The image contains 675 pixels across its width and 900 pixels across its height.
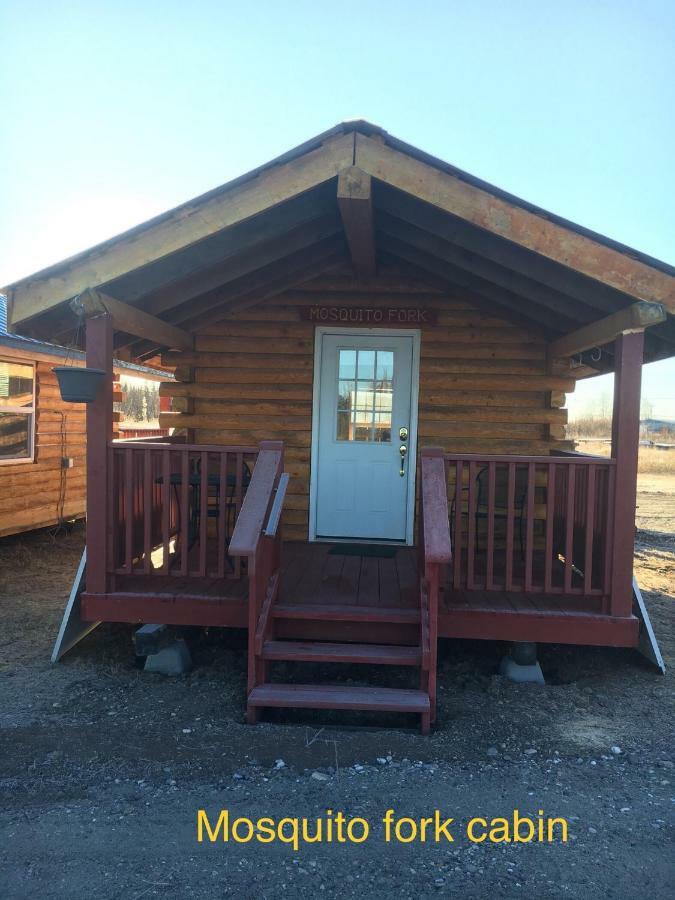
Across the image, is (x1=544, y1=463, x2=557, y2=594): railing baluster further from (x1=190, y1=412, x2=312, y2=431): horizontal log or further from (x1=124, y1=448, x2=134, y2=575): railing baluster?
(x1=124, y1=448, x2=134, y2=575): railing baluster

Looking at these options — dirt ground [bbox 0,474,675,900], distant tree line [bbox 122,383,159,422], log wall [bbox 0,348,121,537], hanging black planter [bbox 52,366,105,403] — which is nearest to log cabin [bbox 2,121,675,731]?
hanging black planter [bbox 52,366,105,403]

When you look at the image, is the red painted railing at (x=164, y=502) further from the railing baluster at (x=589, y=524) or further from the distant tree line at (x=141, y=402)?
the distant tree line at (x=141, y=402)

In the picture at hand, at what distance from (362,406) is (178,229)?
259 cm

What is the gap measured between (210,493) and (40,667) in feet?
7.13

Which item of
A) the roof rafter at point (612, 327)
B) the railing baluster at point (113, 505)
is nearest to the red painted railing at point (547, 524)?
the roof rafter at point (612, 327)

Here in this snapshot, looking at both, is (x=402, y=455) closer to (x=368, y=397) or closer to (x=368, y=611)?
(x=368, y=397)

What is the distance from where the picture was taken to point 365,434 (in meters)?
6.39

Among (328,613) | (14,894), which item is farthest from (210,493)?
(14,894)

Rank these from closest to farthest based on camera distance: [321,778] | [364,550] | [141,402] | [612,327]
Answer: [321,778], [612,327], [364,550], [141,402]

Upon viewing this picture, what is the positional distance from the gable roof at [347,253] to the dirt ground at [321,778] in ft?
8.35

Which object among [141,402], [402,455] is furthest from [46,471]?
[141,402]

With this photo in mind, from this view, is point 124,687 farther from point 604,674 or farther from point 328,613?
point 604,674

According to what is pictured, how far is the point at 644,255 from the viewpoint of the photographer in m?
4.17

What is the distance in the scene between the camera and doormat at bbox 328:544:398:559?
596cm
